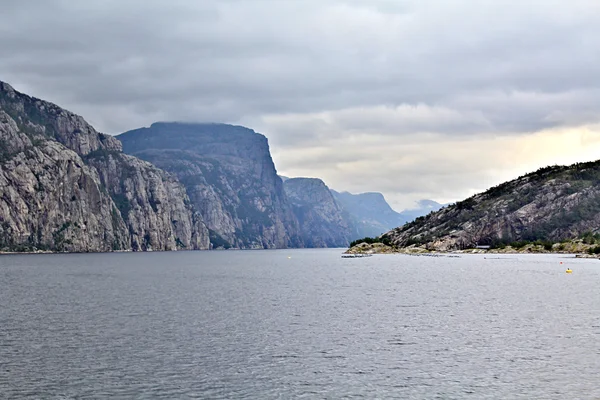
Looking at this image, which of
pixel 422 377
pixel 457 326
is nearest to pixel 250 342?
pixel 422 377

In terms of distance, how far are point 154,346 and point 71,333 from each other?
13.7 m

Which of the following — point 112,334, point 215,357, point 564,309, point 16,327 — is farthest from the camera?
point 564,309

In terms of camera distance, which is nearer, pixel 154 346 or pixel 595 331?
pixel 154 346

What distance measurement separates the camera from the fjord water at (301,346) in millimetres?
45125

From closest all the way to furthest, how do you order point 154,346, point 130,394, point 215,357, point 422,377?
point 130,394 → point 422,377 → point 215,357 → point 154,346

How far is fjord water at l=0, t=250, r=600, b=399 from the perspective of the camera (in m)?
45.1

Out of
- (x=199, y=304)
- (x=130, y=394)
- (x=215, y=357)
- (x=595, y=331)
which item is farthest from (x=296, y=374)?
(x=199, y=304)

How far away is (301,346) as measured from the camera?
200 ft

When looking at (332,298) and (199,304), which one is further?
(332,298)

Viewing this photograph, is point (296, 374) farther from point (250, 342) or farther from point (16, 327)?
point (16, 327)

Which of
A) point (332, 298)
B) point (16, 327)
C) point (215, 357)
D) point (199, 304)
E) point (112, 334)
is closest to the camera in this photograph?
point (215, 357)

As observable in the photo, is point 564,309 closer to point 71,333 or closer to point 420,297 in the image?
point 420,297

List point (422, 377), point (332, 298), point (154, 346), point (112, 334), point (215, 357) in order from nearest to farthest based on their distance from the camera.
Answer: point (422, 377) < point (215, 357) < point (154, 346) < point (112, 334) < point (332, 298)

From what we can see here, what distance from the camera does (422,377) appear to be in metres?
48.2
